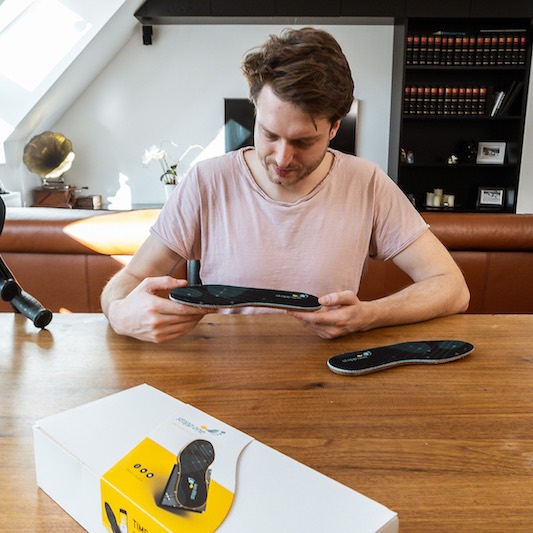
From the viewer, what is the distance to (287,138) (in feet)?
3.85

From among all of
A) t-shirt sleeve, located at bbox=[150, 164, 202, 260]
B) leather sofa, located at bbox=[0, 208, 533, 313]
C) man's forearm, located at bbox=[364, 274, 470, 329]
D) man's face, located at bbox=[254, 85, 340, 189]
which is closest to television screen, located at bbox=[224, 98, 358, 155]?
leather sofa, located at bbox=[0, 208, 533, 313]

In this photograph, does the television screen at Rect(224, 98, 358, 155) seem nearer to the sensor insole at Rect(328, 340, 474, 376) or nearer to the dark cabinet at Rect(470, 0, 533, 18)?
the dark cabinet at Rect(470, 0, 533, 18)

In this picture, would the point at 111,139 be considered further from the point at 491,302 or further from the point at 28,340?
the point at 28,340

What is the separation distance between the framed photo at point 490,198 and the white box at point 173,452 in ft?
17.2

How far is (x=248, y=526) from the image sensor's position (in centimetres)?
42

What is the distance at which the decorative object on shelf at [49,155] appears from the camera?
16.2ft

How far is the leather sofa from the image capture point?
6.31 ft

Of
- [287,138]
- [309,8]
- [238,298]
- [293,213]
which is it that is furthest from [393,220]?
[309,8]

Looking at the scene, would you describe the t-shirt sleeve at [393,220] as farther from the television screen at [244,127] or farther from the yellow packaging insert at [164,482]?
the television screen at [244,127]

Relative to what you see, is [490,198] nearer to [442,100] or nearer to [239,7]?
[442,100]

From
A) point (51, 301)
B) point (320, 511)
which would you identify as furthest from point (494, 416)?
point (51, 301)

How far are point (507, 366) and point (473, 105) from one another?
4849 mm

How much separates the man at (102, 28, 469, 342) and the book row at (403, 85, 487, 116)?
159 inches

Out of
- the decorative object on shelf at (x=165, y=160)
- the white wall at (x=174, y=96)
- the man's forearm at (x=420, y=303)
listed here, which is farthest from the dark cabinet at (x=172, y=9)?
the man's forearm at (x=420, y=303)
